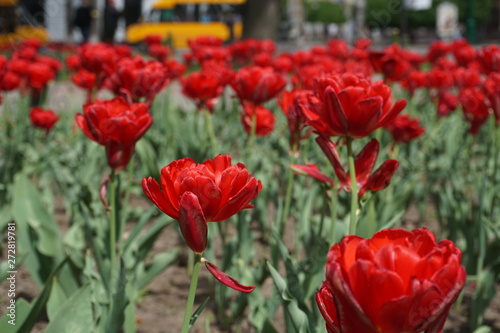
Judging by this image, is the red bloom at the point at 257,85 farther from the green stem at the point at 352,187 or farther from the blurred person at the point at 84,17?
the blurred person at the point at 84,17

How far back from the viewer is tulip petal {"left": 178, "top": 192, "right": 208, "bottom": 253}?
905mm

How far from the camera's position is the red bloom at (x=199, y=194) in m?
0.91

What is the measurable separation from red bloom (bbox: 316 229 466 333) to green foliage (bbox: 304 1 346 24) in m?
41.3

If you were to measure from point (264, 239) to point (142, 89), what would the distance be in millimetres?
1222

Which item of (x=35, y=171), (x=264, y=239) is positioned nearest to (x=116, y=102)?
(x=264, y=239)

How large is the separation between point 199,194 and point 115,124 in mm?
628

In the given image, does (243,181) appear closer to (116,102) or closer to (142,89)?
(116,102)

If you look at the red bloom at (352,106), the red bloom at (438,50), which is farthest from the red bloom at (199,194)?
the red bloom at (438,50)

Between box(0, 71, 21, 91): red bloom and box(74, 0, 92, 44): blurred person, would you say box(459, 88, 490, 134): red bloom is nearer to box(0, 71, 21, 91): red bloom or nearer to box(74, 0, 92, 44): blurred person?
box(0, 71, 21, 91): red bloom

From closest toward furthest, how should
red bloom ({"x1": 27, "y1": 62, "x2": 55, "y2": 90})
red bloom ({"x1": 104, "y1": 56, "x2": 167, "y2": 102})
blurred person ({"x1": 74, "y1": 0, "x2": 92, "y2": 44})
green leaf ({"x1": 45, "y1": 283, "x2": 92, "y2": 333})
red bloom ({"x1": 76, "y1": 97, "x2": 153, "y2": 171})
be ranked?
green leaf ({"x1": 45, "y1": 283, "x2": 92, "y2": 333}) < red bloom ({"x1": 76, "y1": 97, "x2": 153, "y2": 171}) < red bloom ({"x1": 104, "y1": 56, "x2": 167, "y2": 102}) < red bloom ({"x1": 27, "y1": 62, "x2": 55, "y2": 90}) < blurred person ({"x1": 74, "y1": 0, "x2": 92, "y2": 44})

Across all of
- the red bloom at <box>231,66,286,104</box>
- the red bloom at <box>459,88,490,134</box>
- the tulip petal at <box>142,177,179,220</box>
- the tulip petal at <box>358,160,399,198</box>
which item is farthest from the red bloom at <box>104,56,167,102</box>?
the red bloom at <box>459,88,490,134</box>

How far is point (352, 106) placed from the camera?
1.20 meters

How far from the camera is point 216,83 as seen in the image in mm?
2586

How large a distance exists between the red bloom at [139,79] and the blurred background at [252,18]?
4.67 ft
